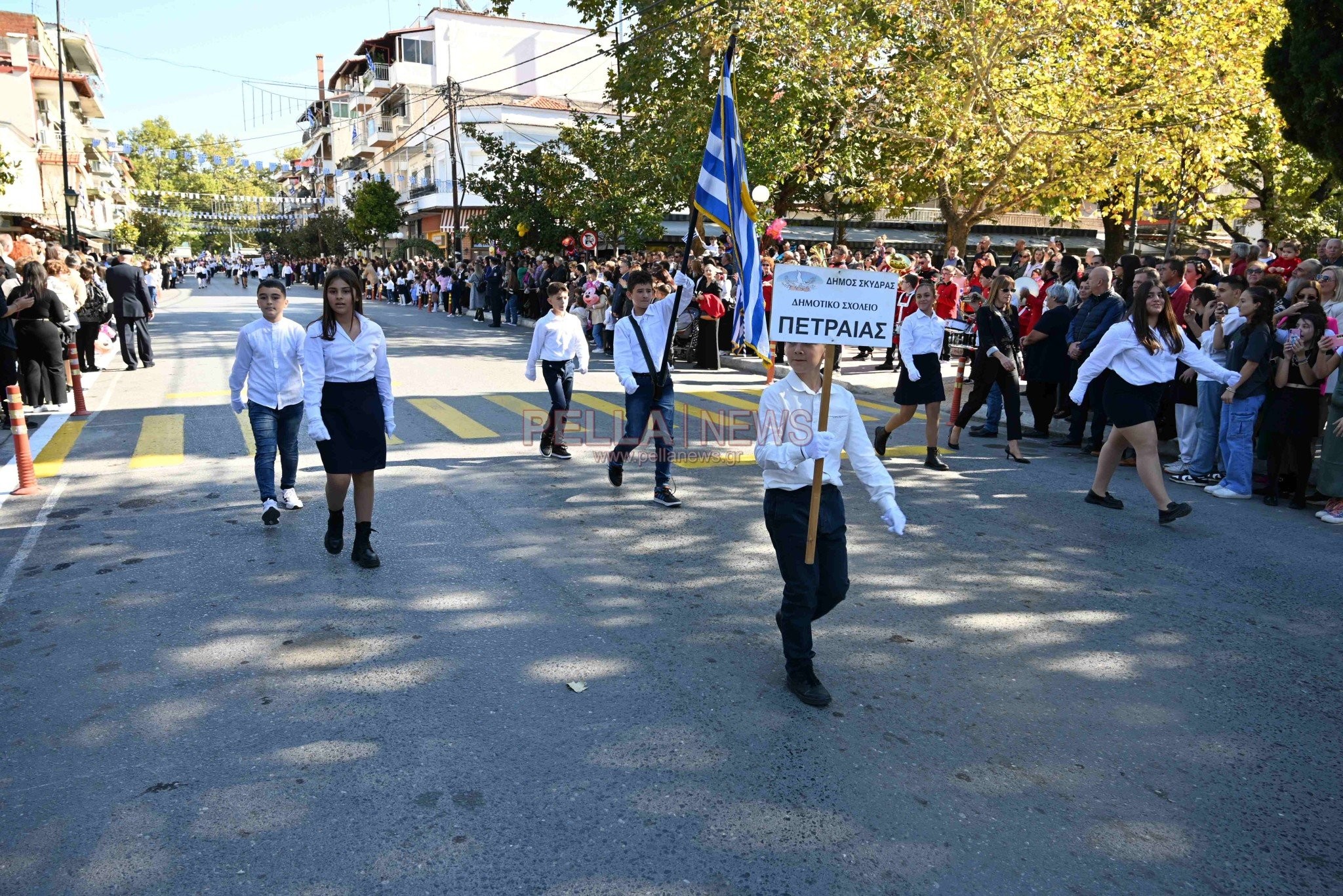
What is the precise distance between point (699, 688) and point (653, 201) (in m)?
21.1

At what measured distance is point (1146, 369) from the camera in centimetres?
756

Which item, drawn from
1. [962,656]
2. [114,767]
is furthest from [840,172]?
[114,767]

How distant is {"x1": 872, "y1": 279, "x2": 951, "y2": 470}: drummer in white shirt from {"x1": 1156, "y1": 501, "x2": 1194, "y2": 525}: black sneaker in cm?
228

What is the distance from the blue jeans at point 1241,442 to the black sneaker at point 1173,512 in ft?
5.13

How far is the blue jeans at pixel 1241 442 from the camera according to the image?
8.55 metres

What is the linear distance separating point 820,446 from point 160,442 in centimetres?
850

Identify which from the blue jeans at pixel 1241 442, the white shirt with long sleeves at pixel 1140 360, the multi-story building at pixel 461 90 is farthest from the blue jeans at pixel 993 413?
the multi-story building at pixel 461 90

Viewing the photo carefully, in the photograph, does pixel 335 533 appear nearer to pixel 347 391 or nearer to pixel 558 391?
pixel 347 391

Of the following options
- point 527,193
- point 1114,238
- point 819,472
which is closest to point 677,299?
point 819,472

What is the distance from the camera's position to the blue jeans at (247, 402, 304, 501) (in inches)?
285

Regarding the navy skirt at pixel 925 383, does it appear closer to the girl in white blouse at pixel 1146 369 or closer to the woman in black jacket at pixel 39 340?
the girl in white blouse at pixel 1146 369

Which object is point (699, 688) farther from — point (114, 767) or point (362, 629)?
point (114, 767)

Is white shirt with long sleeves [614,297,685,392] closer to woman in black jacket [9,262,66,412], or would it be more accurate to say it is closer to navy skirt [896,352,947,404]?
navy skirt [896,352,947,404]

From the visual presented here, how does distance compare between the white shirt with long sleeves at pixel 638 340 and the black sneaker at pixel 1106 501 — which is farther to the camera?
the black sneaker at pixel 1106 501
